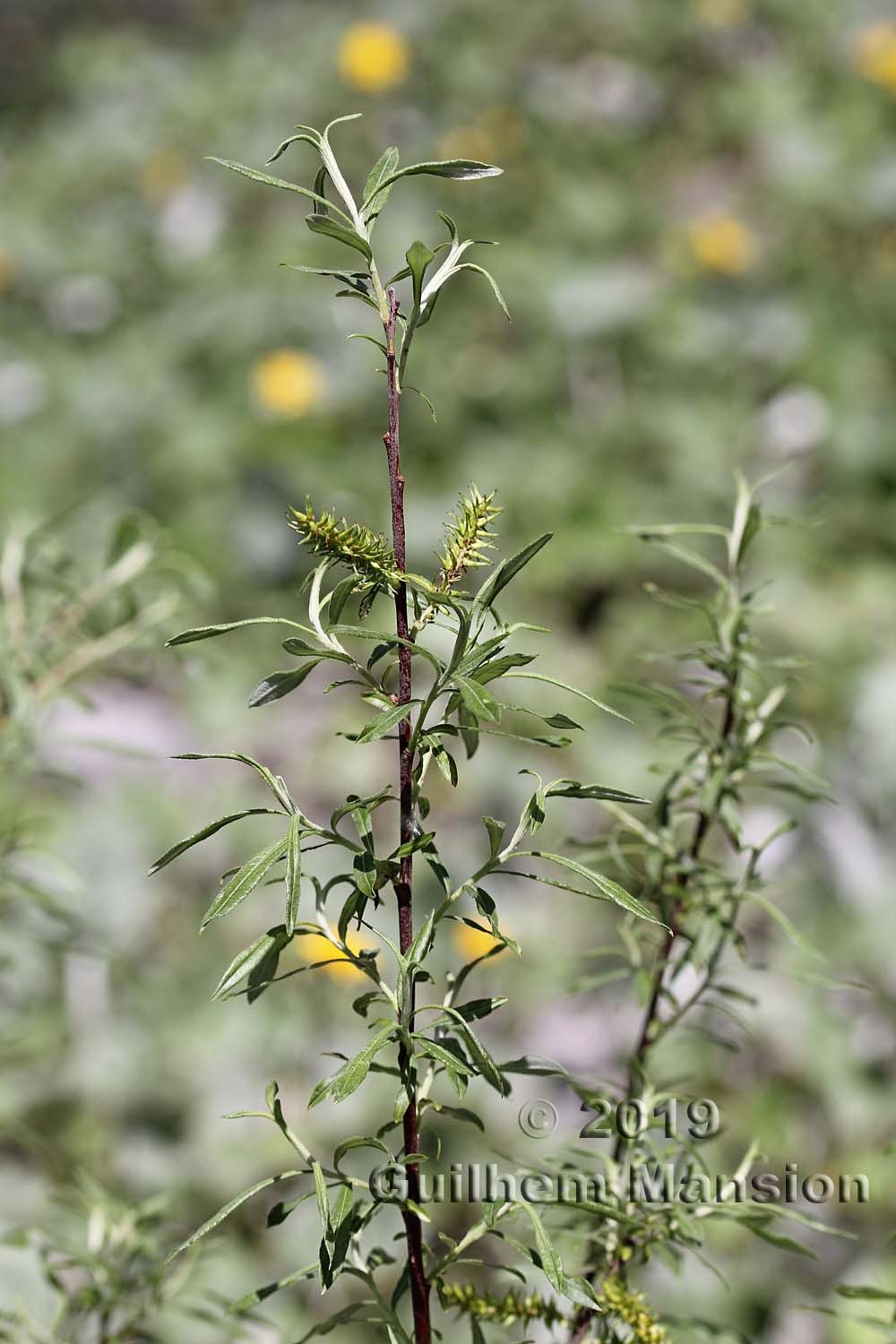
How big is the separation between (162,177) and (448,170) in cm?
403

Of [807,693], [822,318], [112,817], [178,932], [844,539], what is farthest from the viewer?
[822,318]

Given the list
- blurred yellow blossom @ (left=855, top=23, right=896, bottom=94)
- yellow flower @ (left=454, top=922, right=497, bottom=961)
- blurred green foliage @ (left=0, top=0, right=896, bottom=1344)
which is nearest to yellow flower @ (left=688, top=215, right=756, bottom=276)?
blurred green foliage @ (left=0, top=0, right=896, bottom=1344)

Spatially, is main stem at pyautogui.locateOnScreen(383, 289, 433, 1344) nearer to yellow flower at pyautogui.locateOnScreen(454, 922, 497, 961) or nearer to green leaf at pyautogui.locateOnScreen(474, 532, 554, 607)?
green leaf at pyautogui.locateOnScreen(474, 532, 554, 607)

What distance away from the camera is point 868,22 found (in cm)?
412

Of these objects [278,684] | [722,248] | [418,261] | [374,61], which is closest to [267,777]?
[278,684]

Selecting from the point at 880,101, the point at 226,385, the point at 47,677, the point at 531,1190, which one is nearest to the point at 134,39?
the point at 226,385

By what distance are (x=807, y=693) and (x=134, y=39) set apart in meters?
3.93

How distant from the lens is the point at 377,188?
1.19ft

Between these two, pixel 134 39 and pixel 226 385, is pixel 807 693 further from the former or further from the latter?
pixel 134 39

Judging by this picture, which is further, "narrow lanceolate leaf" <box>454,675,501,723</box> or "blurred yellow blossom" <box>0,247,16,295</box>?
"blurred yellow blossom" <box>0,247,16,295</box>

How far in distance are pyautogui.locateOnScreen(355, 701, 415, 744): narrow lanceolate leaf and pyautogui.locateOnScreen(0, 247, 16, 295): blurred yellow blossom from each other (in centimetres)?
378

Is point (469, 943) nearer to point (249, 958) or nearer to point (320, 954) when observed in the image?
point (320, 954)

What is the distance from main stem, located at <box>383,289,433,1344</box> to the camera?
1.15 feet

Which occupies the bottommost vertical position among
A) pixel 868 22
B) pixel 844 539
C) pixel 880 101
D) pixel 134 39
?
pixel 844 539
